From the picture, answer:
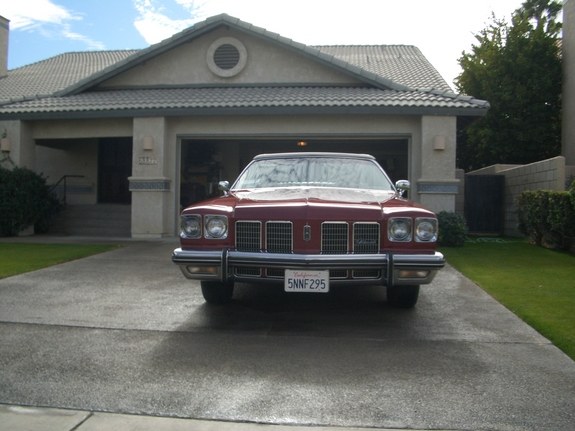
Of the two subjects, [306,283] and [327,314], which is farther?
[327,314]

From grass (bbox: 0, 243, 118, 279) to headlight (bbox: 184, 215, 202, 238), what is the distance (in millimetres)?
3999

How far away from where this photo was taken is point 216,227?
5215 millimetres

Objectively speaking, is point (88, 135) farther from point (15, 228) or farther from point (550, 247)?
point (550, 247)

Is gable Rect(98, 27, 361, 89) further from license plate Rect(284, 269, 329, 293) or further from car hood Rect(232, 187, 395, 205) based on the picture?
license plate Rect(284, 269, 329, 293)

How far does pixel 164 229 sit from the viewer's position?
1375 cm

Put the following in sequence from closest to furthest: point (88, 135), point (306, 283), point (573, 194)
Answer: point (306, 283)
point (573, 194)
point (88, 135)

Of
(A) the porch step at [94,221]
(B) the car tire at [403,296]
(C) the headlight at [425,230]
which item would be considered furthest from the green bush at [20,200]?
(C) the headlight at [425,230]

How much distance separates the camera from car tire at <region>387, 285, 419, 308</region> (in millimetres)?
5804

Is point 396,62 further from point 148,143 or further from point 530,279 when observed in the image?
point 530,279

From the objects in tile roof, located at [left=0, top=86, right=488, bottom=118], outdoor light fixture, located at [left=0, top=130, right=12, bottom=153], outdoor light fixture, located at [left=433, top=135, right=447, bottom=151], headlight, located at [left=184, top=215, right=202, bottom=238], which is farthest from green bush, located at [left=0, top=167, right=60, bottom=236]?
headlight, located at [left=184, top=215, right=202, bottom=238]

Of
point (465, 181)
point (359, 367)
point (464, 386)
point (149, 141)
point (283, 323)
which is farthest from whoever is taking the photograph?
point (465, 181)

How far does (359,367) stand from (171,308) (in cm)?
257

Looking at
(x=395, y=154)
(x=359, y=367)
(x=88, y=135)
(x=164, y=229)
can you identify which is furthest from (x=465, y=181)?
(x=359, y=367)

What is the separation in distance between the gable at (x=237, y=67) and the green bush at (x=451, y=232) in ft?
15.6
